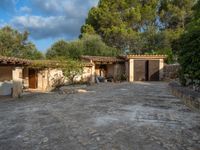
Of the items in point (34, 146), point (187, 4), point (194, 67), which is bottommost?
point (34, 146)

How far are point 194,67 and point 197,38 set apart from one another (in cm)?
110

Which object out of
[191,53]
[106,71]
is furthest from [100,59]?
[191,53]

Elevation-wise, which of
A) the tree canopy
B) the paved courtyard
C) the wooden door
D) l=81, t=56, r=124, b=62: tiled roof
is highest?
the tree canopy

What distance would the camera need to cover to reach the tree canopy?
3500cm

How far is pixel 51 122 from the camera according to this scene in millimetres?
8344

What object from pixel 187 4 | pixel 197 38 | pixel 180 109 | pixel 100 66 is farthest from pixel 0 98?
pixel 187 4

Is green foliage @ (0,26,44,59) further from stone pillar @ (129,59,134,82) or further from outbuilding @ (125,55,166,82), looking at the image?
outbuilding @ (125,55,166,82)

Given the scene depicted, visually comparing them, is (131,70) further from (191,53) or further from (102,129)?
(102,129)

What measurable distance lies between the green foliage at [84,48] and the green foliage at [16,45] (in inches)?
115

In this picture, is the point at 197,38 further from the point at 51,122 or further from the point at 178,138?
the point at 51,122

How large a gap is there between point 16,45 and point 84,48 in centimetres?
884

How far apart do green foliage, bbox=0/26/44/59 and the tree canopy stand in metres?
8.07

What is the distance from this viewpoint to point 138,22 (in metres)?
36.2

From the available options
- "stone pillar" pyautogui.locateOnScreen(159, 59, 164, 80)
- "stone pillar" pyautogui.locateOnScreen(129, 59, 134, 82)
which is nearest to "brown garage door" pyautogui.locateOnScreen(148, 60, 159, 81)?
"stone pillar" pyautogui.locateOnScreen(159, 59, 164, 80)
